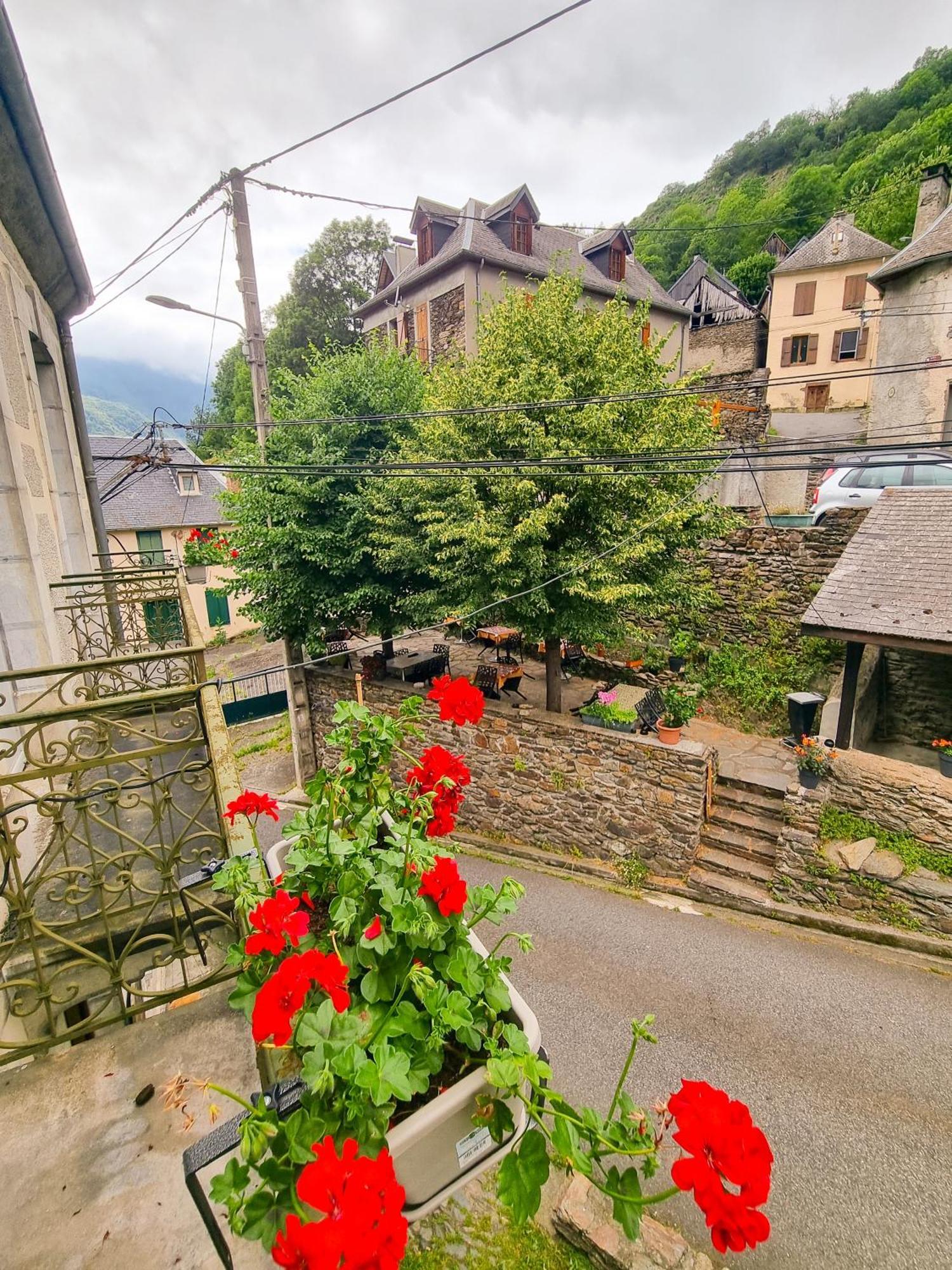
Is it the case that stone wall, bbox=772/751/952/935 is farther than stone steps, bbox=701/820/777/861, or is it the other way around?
stone steps, bbox=701/820/777/861

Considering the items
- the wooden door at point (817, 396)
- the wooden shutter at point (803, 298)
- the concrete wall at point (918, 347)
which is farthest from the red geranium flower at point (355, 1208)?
the wooden shutter at point (803, 298)

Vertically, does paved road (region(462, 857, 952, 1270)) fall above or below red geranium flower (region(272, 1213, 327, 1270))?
below

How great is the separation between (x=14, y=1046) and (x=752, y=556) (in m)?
12.0

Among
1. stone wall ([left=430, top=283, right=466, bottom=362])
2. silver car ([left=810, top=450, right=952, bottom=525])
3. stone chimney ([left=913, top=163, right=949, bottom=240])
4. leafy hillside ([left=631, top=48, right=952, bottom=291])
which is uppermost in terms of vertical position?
leafy hillside ([left=631, top=48, right=952, bottom=291])

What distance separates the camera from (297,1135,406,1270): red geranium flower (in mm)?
908

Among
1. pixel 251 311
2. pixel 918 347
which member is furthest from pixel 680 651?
pixel 918 347

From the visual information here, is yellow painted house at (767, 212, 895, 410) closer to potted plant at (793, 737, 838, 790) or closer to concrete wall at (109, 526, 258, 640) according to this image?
potted plant at (793, 737, 838, 790)

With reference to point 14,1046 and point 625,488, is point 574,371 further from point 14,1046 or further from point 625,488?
point 14,1046

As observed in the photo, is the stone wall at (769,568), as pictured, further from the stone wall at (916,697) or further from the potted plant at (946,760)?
the potted plant at (946,760)

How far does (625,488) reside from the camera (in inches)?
299

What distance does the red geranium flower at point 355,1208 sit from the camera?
35.7 inches

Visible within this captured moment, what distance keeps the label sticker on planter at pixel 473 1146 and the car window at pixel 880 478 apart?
13153 millimetres

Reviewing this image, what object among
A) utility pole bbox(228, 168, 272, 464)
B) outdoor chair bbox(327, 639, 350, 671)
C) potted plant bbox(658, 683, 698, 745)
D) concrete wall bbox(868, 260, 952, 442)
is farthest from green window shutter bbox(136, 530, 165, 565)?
concrete wall bbox(868, 260, 952, 442)

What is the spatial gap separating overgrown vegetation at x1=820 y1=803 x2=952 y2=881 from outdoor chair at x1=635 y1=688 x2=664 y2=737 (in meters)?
2.40
